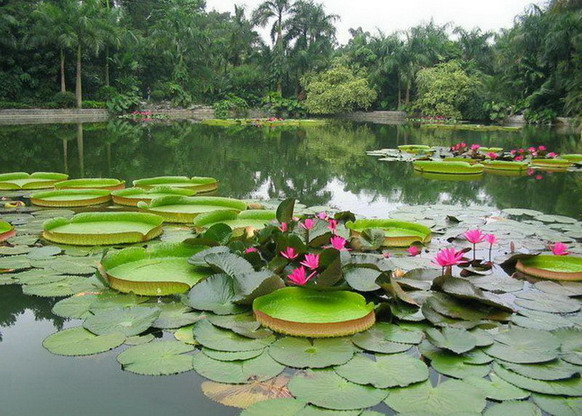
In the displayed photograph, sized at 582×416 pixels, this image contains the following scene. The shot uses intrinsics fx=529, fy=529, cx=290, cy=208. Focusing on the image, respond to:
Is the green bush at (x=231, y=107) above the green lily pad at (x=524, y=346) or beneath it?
above

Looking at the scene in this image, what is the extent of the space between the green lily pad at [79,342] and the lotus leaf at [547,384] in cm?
147

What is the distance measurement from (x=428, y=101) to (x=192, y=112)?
13215 mm

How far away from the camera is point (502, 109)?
28453 millimetres

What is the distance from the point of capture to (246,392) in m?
1.75

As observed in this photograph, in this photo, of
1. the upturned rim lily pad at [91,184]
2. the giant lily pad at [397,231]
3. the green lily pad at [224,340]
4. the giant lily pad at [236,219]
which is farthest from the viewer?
the upturned rim lily pad at [91,184]

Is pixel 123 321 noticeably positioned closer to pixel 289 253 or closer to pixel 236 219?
pixel 289 253

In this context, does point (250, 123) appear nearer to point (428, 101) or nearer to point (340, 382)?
point (428, 101)

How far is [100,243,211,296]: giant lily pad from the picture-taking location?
2.60 meters

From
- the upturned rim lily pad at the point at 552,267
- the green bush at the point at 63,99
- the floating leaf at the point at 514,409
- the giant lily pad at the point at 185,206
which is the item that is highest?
the green bush at the point at 63,99

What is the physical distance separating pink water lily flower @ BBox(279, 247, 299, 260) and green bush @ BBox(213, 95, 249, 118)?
88.2 feet

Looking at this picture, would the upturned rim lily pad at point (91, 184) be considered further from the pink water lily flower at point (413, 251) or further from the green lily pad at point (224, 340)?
the green lily pad at point (224, 340)

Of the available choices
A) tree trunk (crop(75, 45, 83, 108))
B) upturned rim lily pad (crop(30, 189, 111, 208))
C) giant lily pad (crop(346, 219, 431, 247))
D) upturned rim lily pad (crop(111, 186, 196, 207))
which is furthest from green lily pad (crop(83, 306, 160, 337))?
tree trunk (crop(75, 45, 83, 108))

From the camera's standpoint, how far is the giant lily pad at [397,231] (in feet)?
11.9

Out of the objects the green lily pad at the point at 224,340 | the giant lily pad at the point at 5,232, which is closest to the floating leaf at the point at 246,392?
the green lily pad at the point at 224,340
